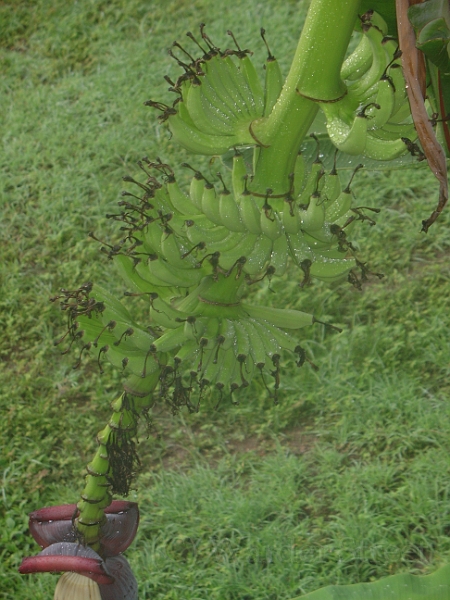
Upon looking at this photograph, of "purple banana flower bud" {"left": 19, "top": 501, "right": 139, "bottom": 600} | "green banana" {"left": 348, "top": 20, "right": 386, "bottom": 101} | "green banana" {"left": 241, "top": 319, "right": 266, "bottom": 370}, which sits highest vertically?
"green banana" {"left": 348, "top": 20, "right": 386, "bottom": 101}

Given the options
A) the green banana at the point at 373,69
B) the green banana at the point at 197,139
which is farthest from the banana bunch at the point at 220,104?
the green banana at the point at 373,69

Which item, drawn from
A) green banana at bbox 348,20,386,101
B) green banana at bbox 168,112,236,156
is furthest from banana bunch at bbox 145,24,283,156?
green banana at bbox 348,20,386,101

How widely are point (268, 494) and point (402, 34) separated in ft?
4.63

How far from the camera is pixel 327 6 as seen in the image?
729 millimetres

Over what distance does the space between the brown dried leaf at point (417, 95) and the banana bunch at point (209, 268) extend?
20cm

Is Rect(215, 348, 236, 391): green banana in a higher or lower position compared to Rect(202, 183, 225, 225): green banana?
lower

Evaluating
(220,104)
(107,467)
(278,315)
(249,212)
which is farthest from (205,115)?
(107,467)

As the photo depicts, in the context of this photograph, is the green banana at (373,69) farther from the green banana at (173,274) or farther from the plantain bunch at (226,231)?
the green banana at (173,274)

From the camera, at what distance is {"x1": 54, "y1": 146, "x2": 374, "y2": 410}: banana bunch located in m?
0.88

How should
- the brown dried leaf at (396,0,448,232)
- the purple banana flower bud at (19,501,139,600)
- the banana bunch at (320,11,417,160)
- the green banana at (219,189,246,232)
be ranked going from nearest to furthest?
the brown dried leaf at (396,0,448,232) → the banana bunch at (320,11,417,160) → the green banana at (219,189,246,232) → the purple banana flower bud at (19,501,139,600)

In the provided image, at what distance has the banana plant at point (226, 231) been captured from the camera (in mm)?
787

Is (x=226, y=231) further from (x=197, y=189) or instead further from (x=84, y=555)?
(x=84, y=555)

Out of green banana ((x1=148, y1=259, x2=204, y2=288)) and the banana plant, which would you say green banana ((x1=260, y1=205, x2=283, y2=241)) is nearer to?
the banana plant

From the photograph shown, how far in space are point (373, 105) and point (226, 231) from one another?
0.24 meters
